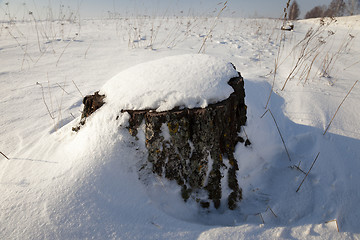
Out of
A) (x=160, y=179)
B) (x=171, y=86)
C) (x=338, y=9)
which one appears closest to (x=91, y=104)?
(x=171, y=86)

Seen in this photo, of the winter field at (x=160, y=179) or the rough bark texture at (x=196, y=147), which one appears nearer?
the winter field at (x=160, y=179)

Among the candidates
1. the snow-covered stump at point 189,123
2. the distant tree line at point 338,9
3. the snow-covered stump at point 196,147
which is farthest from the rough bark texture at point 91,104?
the distant tree line at point 338,9

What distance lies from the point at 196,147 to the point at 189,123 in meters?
0.16

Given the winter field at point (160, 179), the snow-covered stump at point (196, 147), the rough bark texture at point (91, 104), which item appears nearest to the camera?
the winter field at point (160, 179)

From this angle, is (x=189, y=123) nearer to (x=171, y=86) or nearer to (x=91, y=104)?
(x=171, y=86)

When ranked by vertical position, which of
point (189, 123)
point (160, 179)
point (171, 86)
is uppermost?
point (171, 86)

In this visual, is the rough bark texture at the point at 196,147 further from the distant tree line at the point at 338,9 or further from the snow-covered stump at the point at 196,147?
the distant tree line at the point at 338,9

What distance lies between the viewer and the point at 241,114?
1449mm

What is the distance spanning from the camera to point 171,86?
1.23 metres

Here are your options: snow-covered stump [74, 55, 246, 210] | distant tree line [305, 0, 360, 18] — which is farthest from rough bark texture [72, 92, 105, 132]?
distant tree line [305, 0, 360, 18]

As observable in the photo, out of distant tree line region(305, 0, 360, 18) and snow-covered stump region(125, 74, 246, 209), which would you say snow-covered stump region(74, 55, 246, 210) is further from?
distant tree line region(305, 0, 360, 18)

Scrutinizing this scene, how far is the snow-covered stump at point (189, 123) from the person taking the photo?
116 centimetres

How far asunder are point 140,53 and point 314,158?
3630 millimetres

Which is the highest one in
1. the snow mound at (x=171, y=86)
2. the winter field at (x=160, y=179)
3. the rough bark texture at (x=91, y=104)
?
the snow mound at (x=171, y=86)
